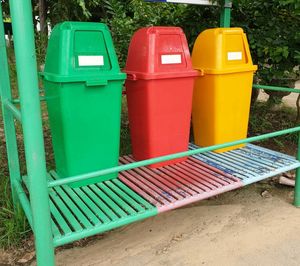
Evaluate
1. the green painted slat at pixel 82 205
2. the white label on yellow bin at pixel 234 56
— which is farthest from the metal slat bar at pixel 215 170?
the green painted slat at pixel 82 205

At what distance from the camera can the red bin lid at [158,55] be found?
2.30 metres

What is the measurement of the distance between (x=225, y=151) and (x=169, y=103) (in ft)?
2.34

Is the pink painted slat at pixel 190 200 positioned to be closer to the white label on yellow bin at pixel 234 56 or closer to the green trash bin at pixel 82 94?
the green trash bin at pixel 82 94

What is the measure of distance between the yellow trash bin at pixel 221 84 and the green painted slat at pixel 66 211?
126 cm

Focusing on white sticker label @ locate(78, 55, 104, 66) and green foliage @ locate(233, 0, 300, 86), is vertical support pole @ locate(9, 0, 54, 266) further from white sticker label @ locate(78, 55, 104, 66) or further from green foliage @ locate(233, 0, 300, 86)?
green foliage @ locate(233, 0, 300, 86)

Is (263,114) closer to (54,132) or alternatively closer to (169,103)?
(169,103)

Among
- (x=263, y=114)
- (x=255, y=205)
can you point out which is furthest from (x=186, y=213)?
(x=263, y=114)

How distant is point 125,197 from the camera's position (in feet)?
6.84

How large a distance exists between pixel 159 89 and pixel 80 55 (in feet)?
1.85

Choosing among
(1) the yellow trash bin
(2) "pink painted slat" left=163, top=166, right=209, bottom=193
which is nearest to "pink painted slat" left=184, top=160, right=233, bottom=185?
(2) "pink painted slat" left=163, top=166, right=209, bottom=193

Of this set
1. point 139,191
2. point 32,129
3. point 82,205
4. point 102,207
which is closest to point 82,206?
point 82,205

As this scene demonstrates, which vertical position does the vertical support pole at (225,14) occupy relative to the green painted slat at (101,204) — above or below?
above

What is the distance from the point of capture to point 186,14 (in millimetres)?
3576

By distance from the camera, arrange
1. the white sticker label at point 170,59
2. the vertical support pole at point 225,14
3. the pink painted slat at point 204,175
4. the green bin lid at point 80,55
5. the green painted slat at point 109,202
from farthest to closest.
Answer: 1. the vertical support pole at point 225,14
2. the white sticker label at point 170,59
3. the pink painted slat at point 204,175
4. the green bin lid at point 80,55
5. the green painted slat at point 109,202
